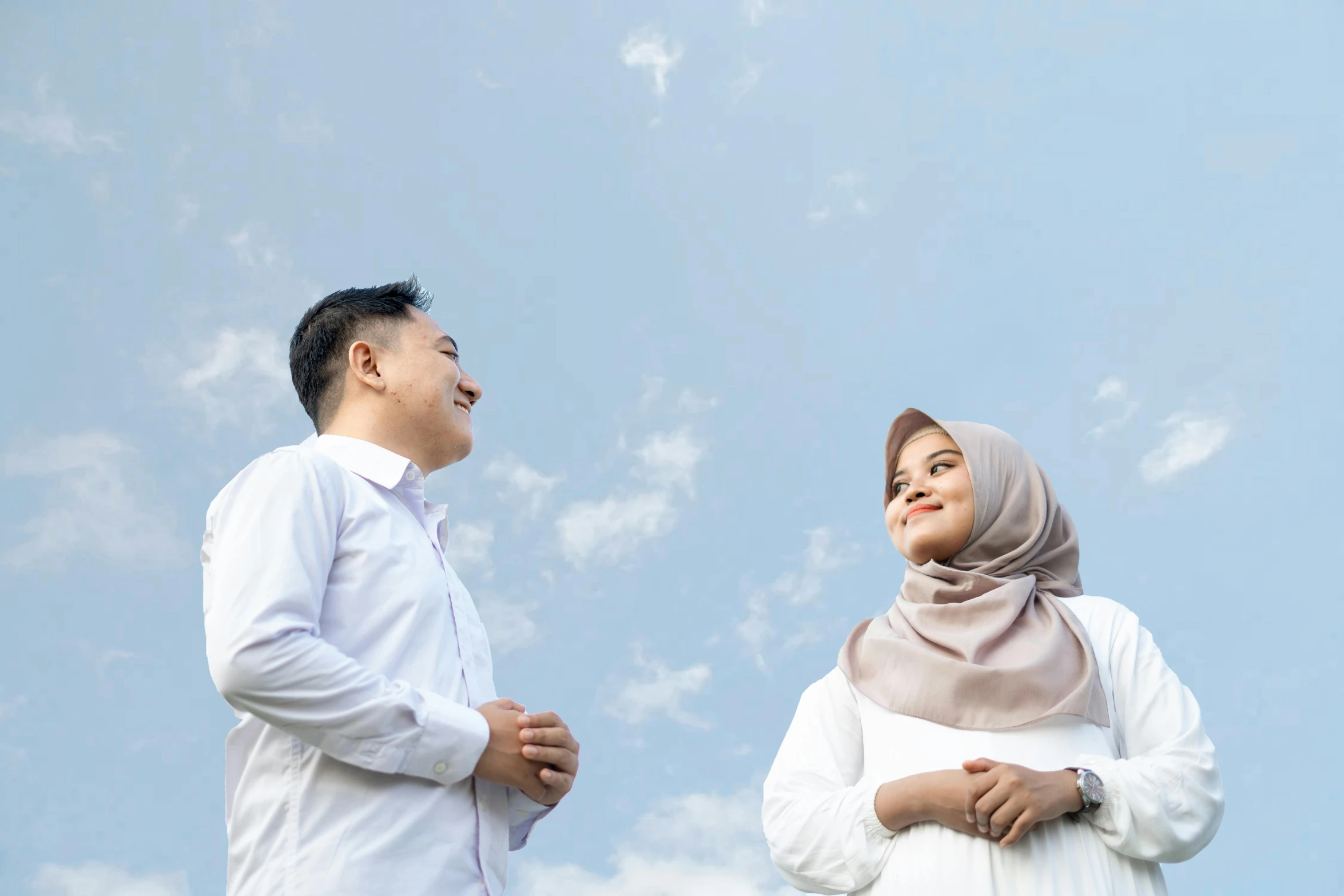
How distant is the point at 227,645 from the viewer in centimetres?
214

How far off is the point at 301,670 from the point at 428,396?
3.45 feet

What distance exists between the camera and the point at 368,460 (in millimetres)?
2770

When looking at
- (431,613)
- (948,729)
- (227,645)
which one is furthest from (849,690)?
(227,645)

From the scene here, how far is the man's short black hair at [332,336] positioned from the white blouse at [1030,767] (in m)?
1.65

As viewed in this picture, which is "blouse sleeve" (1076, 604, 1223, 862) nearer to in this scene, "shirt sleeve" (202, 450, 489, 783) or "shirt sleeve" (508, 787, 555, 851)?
"shirt sleeve" (508, 787, 555, 851)

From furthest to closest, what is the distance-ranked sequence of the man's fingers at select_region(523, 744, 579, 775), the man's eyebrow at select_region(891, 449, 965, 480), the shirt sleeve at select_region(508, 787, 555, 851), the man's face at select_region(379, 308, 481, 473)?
the man's eyebrow at select_region(891, 449, 965, 480), the man's face at select_region(379, 308, 481, 473), the shirt sleeve at select_region(508, 787, 555, 851), the man's fingers at select_region(523, 744, 579, 775)

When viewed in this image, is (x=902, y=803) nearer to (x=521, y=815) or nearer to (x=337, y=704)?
(x=521, y=815)

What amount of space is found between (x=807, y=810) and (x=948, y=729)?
429 millimetres

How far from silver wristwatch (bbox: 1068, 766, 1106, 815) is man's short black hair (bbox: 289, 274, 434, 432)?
2.13 meters

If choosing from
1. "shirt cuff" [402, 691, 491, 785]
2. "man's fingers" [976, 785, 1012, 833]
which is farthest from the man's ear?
"man's fingers" [976, 785, 1012, 833]

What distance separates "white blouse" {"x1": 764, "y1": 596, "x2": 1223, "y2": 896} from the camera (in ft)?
8.87

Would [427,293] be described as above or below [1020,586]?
above

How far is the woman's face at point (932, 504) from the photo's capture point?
346 cm

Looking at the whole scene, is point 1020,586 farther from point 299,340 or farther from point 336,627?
point 299,340
